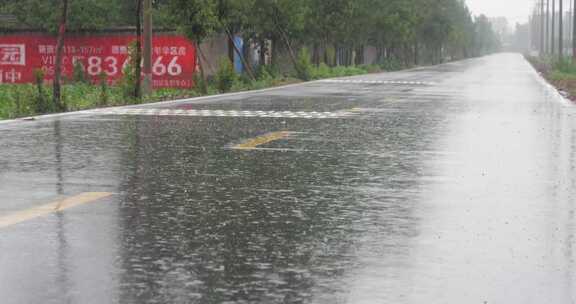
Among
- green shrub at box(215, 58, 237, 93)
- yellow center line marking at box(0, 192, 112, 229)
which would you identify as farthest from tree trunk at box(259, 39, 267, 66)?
yellow center line marking at box(0, 192, 112, 229)

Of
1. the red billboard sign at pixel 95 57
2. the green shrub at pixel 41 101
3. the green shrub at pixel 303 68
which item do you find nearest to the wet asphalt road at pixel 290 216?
the green shrub at pixel 41 101

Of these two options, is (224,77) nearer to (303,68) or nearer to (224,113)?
(224,113)

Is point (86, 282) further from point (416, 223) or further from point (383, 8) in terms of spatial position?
point (383, 8)

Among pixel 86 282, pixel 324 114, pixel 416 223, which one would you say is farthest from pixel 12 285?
pixel 324 114

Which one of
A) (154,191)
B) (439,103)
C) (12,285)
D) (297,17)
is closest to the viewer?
(12,285)

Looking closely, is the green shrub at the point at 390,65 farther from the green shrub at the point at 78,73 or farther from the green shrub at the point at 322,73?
the green shrub at the point at 78,73

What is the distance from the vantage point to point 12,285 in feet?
19.6

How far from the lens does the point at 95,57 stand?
40281mm

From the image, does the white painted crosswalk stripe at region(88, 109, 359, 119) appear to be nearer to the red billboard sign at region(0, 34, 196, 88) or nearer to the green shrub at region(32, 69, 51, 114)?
the green shrub at region(32, 69, 51, 114)

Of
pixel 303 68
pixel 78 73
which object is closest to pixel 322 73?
pixel 303 68

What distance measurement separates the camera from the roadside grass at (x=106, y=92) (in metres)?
21.5

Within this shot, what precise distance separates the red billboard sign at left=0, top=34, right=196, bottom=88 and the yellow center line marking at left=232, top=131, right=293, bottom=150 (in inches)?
839

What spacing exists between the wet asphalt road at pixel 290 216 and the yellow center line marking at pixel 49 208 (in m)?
0.10

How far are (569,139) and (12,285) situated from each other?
460 inches
